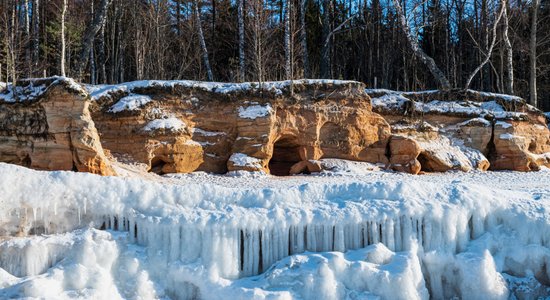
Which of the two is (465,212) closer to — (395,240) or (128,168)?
(395,240)

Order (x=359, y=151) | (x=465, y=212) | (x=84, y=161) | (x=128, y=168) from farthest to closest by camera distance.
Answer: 1. (x=359, y=151)
2. (x=128, y=168)
3. (x=84, y=161)
4. (x=465, y=212)

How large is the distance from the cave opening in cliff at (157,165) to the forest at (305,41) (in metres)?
7.68

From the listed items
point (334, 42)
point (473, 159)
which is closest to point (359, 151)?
point (473, 159)

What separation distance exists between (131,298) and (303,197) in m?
3.18

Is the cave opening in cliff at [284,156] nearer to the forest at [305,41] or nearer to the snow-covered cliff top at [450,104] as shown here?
the snow-covered cliff top at [450,104]

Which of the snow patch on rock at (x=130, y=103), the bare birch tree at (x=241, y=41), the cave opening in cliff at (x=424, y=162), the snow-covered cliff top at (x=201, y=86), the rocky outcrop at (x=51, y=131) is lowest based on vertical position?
the cave opening in cliff at (x=424, y=162)

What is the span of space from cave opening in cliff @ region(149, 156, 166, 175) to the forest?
7679 mm

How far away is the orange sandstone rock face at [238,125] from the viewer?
12820 mm

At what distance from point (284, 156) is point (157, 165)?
4705 mm

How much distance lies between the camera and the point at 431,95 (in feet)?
54.1

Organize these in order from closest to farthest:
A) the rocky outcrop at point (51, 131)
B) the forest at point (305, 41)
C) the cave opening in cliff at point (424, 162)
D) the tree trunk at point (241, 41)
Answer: the rocky outcrop at point (51, 131), the cave opening in cliff at point (424, 162), the tree trunk at point (241, 41), the forest at point (305, 41)

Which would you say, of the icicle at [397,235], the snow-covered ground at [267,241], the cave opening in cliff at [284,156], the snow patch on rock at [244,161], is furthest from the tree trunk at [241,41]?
the icicle at [397,235]

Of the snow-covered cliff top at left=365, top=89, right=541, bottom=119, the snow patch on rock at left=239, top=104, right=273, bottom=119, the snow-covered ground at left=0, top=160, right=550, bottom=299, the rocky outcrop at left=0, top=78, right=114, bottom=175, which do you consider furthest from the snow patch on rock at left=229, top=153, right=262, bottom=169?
the snow-covered ground at left=0, top=160, right=550, bottom=299

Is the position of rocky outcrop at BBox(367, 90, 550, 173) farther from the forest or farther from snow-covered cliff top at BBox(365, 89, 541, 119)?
the forest
